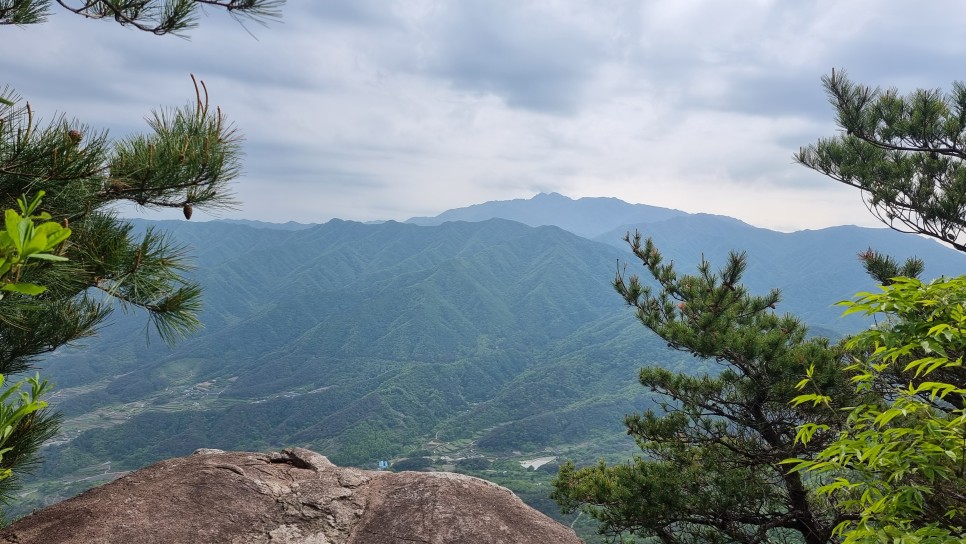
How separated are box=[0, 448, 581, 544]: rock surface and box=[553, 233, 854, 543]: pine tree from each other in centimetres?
664

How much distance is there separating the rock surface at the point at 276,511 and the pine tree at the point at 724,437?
6639 millimetres

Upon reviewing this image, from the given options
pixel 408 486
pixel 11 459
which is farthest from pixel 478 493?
pixel 11 459

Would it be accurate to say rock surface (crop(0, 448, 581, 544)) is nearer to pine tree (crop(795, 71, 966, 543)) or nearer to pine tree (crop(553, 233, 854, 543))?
pine tree (crop(795, 71, 966, 543))

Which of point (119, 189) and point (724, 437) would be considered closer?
point (119, 189)

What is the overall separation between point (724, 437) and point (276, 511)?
10.3 metres

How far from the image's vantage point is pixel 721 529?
11148 millimetres

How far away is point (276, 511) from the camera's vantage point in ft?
17.6

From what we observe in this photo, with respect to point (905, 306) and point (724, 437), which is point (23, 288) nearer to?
point (905, 306)

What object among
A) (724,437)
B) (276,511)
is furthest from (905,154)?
(276,511)

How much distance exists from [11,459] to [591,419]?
161286mm

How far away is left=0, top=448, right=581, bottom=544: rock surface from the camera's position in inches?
185

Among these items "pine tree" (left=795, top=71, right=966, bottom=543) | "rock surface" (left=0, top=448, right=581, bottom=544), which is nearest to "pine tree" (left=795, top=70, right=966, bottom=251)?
"pine tree" (left=795, top=71, right=966, bottom=543)

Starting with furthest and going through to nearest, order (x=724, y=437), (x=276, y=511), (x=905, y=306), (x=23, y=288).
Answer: (x=724, y=437) < (x=276, y=511) < (x=905, y=306) < (x=23, y=288)

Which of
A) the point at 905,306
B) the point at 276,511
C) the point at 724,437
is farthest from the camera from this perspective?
the point at 724,437
